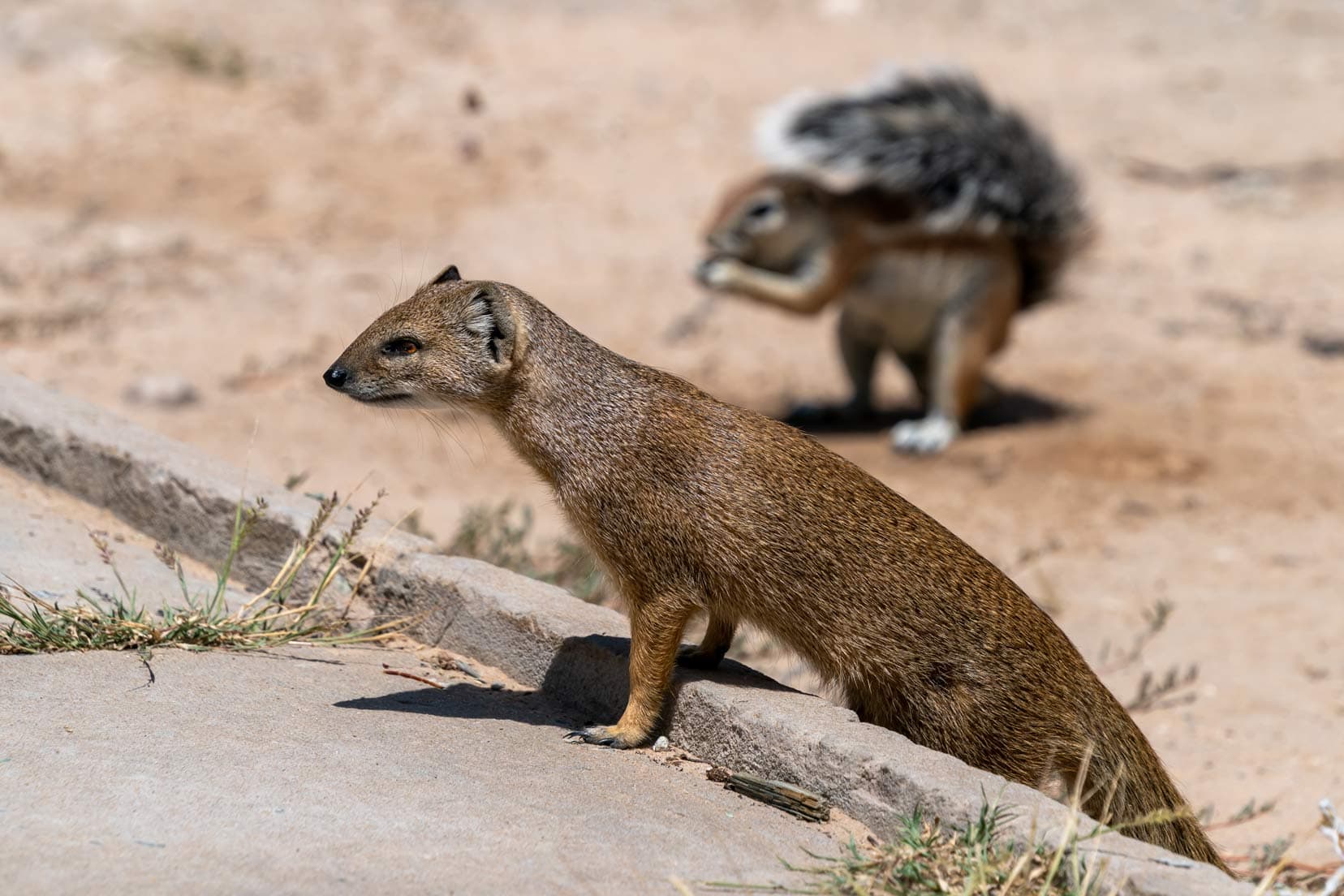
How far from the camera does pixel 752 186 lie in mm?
8984

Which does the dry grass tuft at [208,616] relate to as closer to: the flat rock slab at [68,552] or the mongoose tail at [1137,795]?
the flat rock slab at [68,552]

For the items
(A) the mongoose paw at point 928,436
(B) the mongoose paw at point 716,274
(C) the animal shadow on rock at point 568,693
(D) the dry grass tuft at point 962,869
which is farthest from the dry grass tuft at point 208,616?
(A) the mongoose paw at point 928,436

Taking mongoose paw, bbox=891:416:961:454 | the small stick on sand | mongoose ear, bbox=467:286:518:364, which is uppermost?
mongoose ear, bbox=467:286:518:364

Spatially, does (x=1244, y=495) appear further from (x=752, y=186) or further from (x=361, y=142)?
(x=361, y=142)

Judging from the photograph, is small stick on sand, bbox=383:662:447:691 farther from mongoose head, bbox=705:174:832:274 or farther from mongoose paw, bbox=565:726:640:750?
mongoose head, bbox=705:174:832:274

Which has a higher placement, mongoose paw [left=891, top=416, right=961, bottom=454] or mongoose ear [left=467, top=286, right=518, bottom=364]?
mongoose ear [left=467, top=286, right=518, bottom=364]

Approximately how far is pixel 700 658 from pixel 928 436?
16.9ft

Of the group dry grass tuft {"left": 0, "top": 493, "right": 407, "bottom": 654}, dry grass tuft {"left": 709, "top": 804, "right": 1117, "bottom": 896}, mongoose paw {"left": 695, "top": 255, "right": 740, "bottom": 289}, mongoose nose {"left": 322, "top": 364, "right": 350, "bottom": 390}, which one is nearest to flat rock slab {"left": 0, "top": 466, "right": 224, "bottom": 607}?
dry grass tuft {"left": 0, "top": 493, "right": 407, "bottom": 654}

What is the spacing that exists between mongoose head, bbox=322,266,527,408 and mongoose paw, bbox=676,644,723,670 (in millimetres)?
781

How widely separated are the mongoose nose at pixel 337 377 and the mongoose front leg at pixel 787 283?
5123 mm

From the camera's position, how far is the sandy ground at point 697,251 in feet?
23.0

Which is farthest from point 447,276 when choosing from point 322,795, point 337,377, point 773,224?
point 773,224

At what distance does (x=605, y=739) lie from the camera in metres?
3.56

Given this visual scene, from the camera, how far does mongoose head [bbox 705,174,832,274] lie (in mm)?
8789
